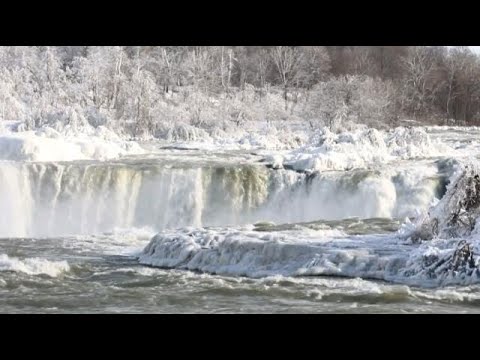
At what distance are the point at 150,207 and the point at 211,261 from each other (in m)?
8.57

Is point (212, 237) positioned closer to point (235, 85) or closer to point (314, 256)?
point (314, 256)

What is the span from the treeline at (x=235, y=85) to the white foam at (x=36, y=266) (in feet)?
64.3

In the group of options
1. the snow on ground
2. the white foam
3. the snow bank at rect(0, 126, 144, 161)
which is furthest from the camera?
the snow bank at rect(0, 126, 144, 161)

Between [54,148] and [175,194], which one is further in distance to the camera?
[54,148]

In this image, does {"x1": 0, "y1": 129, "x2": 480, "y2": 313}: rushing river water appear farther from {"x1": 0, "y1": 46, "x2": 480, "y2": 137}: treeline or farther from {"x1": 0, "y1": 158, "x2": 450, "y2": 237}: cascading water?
{"x1": 0, "y1": 46, "x2": 480, "y2": 137}: treeline

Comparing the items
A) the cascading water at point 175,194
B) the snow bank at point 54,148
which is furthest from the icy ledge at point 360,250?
the snow bank at point 54,148

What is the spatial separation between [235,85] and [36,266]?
127 feet

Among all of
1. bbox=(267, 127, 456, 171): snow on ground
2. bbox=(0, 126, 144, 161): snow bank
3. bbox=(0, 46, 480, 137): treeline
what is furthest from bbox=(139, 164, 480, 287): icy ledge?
bbox=(0, 46, 480, 137): treeline

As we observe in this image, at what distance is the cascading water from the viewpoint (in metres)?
22.0

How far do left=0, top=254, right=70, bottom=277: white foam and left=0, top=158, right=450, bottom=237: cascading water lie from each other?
743cm

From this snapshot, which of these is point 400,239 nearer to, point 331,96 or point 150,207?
point 150,207

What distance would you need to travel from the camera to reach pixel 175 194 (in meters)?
22.7

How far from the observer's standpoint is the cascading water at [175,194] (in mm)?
21984

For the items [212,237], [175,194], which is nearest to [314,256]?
[212,237]
